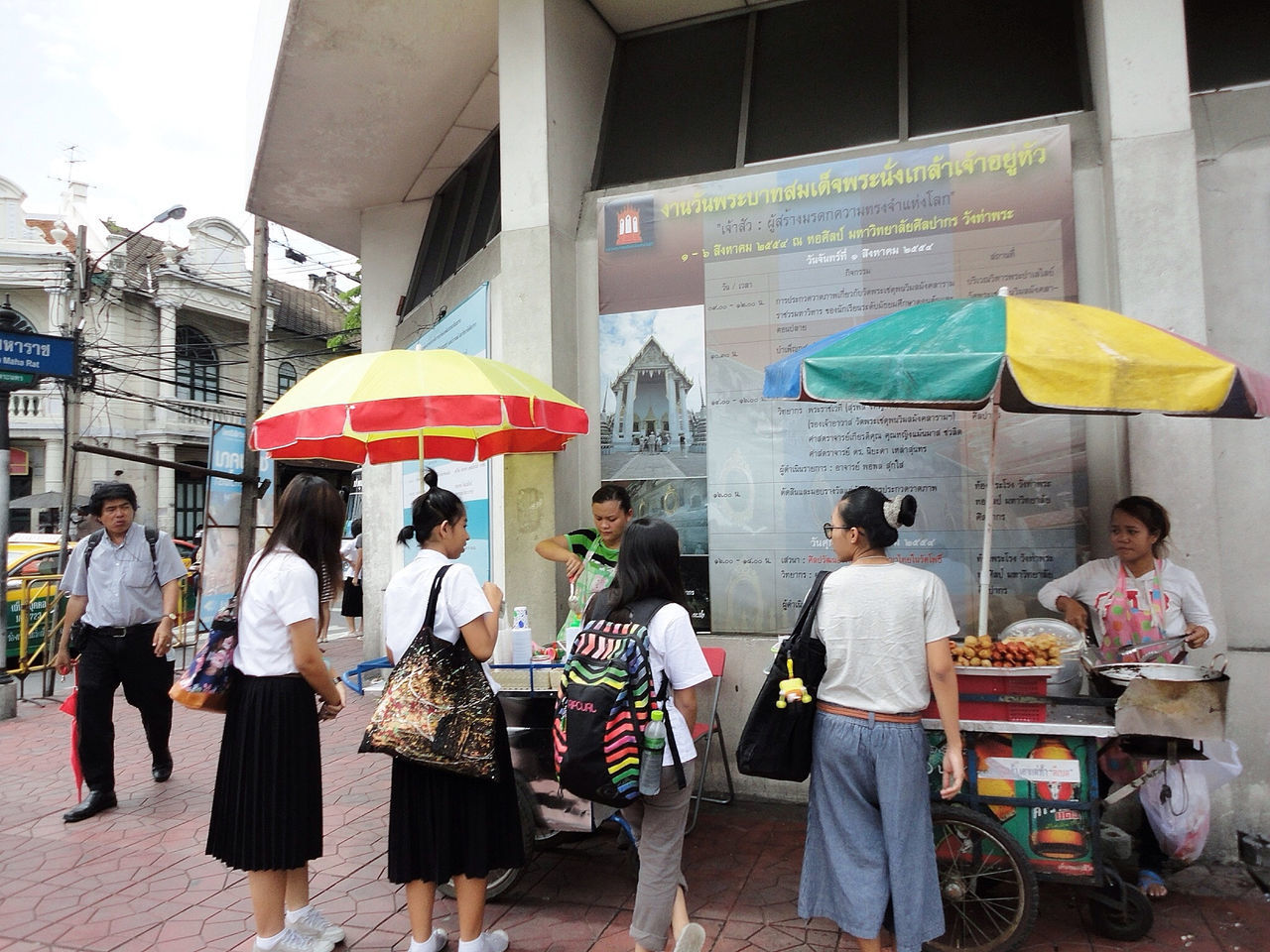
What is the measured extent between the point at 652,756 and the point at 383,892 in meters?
1.98

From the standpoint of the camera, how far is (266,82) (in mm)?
6840

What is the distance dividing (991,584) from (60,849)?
212 inches

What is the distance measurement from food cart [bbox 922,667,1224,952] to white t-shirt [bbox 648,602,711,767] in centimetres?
102

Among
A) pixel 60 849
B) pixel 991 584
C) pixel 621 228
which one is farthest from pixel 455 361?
pixel 60 849

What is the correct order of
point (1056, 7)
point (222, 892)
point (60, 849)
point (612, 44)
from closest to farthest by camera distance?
1. point (222, 892)
2. point (60, 849)
3. point (1056, 7)
4. point (612, 44)

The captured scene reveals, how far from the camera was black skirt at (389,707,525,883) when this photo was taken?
3035 mm

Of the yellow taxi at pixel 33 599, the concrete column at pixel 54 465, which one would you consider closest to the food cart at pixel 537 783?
the yellow taxi at pixel 33 599

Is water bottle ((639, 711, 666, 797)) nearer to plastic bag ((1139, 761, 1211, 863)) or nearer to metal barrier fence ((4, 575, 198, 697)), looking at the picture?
plastic bag ((1139, 761, 1211, 863))

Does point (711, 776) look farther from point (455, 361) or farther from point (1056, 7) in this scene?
point (1056, 7)

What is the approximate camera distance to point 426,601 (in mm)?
3004

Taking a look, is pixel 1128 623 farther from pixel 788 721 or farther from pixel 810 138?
pixel 810 138

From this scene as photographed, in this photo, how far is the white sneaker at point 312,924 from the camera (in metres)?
3.26

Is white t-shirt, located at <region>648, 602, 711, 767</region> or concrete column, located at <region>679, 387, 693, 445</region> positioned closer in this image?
white t-shirt, located at <region>648, 602, 711, 767</region>

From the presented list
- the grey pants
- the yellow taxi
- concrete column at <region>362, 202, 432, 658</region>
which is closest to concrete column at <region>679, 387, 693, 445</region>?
the grey pants
